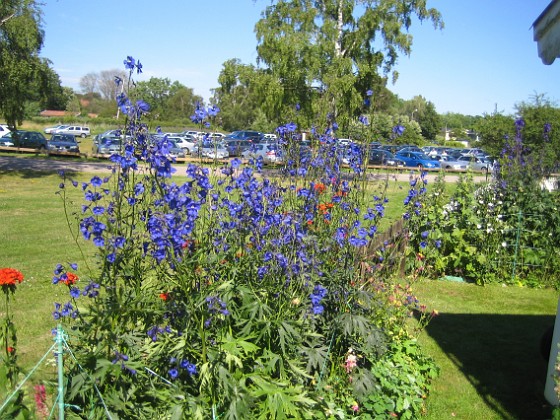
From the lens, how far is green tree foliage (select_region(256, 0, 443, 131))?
20.5 metres

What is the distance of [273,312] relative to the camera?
131 inches

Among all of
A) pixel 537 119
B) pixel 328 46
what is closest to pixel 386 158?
pixel 328 46

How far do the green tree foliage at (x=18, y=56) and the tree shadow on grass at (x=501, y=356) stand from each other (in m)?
→ 17.5

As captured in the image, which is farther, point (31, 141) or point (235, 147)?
point (31, 141)

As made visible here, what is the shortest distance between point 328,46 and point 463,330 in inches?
654

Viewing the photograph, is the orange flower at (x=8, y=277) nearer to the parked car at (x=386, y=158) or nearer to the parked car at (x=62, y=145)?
the parked car at (x=386, y=158)

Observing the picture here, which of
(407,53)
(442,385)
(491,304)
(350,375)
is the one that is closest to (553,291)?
(491,304)

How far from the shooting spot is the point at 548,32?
3416 millimetres

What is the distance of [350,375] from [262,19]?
20187 millimetres

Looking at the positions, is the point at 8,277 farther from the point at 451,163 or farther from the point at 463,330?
the point at 451,163

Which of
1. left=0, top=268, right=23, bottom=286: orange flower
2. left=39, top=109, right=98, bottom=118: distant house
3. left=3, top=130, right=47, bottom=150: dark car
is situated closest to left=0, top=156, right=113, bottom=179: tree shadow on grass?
left=3, top=130, right=47, bottom=150: dark car

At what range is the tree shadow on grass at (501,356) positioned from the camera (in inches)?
179

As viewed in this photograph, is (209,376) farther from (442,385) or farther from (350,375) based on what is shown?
(442,385)

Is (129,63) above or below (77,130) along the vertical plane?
above
